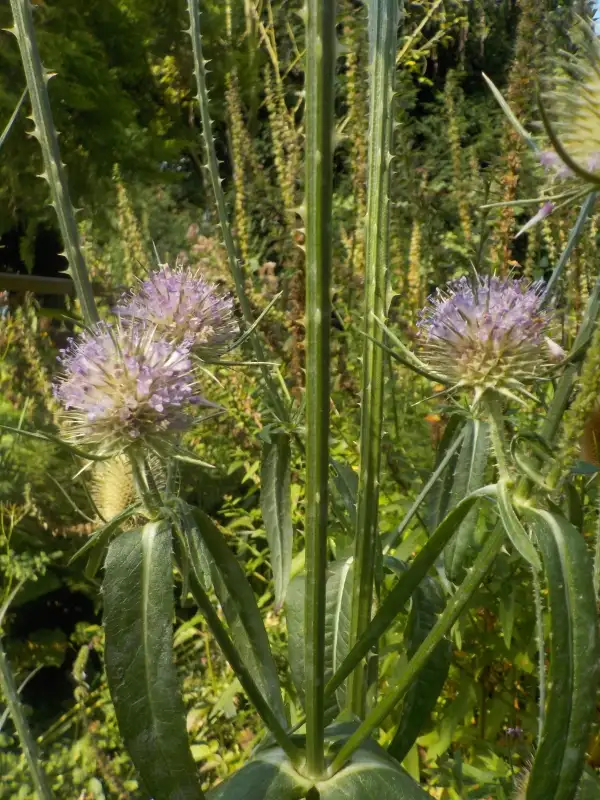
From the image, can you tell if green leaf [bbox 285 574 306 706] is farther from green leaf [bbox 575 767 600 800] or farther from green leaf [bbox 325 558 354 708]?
green leaf [bbox 575 767 600 800]

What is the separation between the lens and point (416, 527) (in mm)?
1218

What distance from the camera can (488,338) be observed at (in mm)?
657

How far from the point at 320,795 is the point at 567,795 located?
0.19 meters

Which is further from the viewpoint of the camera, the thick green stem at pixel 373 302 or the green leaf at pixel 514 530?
the thick green stem at pixel 373 302

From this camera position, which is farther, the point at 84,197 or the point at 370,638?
the point at 84,197

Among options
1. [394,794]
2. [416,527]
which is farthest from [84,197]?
[394,794]

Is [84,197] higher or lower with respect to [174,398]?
higher

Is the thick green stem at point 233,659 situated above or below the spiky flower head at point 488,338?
below

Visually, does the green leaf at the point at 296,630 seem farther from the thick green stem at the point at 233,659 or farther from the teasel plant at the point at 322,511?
the thick green stem at the point at 233,659

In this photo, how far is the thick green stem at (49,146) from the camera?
0.61m

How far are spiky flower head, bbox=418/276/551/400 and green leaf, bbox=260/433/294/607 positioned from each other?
0.22m

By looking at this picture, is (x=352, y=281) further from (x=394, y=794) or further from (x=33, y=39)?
(x=394, y=794)

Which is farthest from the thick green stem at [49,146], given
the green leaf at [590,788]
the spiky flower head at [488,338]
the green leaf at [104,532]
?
the green leaf at [590,788]

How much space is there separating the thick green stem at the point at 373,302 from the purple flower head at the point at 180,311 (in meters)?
0.17
